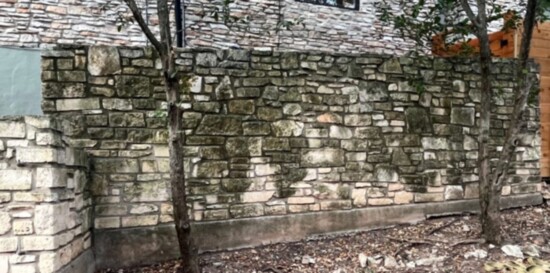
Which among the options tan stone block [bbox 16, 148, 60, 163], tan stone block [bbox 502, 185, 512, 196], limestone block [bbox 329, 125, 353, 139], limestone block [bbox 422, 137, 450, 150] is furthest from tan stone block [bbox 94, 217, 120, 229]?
A: tan stone block [bbox 502, 185, 512, 196]

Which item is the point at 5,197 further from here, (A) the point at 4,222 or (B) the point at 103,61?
(B) the point at 103,61

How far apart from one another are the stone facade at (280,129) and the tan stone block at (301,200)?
0.01m

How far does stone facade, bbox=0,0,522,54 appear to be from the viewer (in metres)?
6.06

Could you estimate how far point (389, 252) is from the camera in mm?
4430

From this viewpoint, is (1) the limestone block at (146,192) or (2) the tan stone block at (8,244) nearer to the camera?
(2) the tan stone block at (8,244)

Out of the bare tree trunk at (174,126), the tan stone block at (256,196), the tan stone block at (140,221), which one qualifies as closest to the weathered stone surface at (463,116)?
the tan stone block at (256,196)

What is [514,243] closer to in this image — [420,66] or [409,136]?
[409,136]

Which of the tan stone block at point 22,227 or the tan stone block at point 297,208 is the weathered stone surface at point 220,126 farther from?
the tan stone block at point 22,227

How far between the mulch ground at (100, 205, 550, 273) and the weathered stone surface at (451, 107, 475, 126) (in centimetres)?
120

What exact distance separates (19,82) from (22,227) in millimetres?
3701

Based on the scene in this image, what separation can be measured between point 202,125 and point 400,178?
2334 mm

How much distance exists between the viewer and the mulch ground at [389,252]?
4.16 metres

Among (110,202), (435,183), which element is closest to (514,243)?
(435,183)

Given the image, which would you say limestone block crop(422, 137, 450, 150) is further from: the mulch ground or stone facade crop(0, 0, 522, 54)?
stone facade crop(0, 0, 522, 54)
